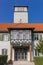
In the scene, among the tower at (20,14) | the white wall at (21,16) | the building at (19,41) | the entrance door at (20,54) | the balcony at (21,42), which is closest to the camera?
the balcony at (21,42)

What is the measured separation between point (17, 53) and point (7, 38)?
11.6 ft

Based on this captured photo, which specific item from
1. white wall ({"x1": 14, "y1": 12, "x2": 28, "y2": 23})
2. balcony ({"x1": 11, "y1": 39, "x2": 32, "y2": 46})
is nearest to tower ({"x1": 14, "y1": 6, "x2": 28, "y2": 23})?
white wall ({"x1": 14, "y1": 12, "x2": 28, "y2": 23})

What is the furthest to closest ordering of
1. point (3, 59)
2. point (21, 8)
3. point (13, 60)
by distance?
point (21, 8) < point (13, 60) < point (3, 59)

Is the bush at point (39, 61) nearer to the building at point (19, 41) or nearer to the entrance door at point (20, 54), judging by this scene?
the building at point (19, 41)

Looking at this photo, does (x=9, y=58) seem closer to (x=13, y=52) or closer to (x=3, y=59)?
(x=13, y=52)

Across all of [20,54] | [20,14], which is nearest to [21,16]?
[20,14]

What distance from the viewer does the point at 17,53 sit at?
169 ft

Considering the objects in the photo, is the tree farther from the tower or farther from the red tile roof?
the tower

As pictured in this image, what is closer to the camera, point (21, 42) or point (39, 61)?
point (39, 61)

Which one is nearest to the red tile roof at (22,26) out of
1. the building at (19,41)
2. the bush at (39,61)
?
the building at (19,41)

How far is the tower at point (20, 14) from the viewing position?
5900 cm

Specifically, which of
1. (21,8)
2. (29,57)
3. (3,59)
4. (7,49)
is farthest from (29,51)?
(21,8)

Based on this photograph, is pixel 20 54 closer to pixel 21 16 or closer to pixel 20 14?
pixel 21 16

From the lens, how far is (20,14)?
59.1 metres
